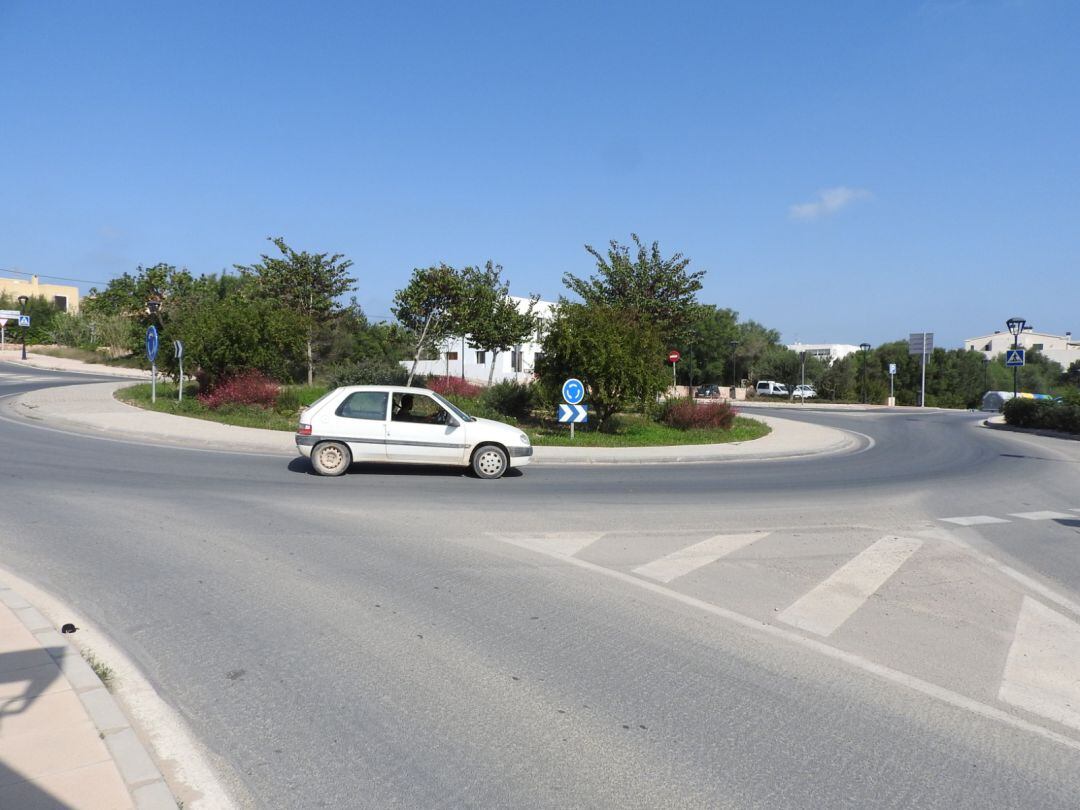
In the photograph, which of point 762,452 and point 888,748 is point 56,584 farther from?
point 762,452

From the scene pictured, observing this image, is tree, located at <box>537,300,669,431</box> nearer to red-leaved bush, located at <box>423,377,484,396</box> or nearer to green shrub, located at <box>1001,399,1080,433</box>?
red-leaved bush, located at <box>423,377,484,396</box>

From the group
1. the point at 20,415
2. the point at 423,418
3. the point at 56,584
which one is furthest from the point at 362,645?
the point at 20,415

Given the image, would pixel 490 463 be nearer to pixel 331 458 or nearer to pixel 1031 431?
pixel 331 458

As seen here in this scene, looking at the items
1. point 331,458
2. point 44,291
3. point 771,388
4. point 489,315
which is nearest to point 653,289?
point 489,315

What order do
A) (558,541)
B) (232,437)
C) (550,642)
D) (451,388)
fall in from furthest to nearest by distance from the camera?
(451,388) → (232,437) → (558,541) → (550,642)

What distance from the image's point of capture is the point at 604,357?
63.5 feet

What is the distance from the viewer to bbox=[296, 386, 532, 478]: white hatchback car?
40.5 ft

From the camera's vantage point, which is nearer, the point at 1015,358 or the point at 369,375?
the point at 369,375

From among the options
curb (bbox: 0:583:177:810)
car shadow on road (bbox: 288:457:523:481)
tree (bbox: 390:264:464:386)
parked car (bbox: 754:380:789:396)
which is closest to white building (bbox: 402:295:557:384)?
tree (bbox: 390:264:464:386)

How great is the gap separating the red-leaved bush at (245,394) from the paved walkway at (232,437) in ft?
4.71

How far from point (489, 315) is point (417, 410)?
15480mm

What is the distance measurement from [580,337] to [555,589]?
44.7ft

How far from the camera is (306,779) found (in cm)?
339

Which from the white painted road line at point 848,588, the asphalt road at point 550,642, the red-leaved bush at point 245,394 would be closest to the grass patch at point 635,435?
the red-leaved bush at point 245,394
